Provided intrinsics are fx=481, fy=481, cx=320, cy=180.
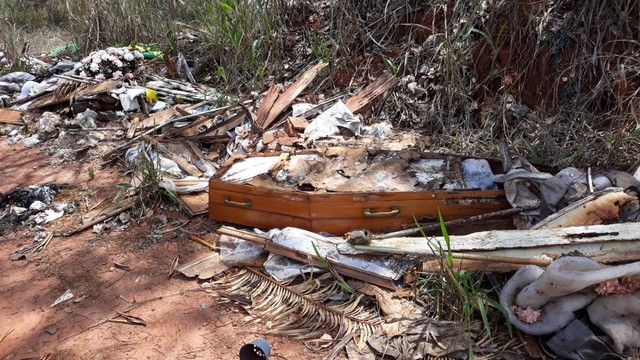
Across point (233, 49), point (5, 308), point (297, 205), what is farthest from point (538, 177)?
point (233, 49)

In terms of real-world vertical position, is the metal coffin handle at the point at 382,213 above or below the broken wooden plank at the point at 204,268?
above

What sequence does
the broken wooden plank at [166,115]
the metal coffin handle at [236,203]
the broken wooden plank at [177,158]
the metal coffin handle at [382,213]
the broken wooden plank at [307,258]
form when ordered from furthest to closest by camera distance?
the broken wooden plank at [166,115]
the broken wooden plank at [177,158]
the metal coffin handle at [236,203]
the metal coffin handle at [382,213]
the broken wooden plank at [307,258]

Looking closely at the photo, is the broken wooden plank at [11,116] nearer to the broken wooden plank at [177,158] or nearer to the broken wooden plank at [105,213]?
the broken wooden plank at [177,158]

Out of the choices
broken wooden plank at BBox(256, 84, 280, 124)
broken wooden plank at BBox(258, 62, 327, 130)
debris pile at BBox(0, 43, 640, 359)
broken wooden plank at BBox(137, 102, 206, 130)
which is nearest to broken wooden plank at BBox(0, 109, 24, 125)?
debris pile at BBox(0, 43, 640, 359)

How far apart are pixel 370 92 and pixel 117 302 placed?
9.06 feet

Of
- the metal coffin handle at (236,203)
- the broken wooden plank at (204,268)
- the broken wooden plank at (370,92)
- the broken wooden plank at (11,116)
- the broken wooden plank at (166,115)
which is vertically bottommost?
the broken wooden plank at (11,116)

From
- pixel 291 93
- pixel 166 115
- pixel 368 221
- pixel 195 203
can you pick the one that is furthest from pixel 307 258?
pixel 166 115

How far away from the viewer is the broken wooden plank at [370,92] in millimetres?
4277

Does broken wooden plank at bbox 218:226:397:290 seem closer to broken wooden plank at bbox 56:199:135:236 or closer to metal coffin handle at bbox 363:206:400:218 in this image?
metal coffin handle at bbox 363:206:400:218

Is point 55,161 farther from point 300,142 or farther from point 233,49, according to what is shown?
point 300,142

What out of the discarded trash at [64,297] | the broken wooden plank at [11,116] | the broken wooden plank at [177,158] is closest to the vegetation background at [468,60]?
the broken wooden plank at [177,158]

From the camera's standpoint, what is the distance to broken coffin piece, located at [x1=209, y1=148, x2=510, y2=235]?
2.67 metres

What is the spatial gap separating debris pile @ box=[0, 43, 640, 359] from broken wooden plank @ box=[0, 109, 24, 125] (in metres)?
1.46

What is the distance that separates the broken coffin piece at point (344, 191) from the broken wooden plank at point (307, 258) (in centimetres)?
20
